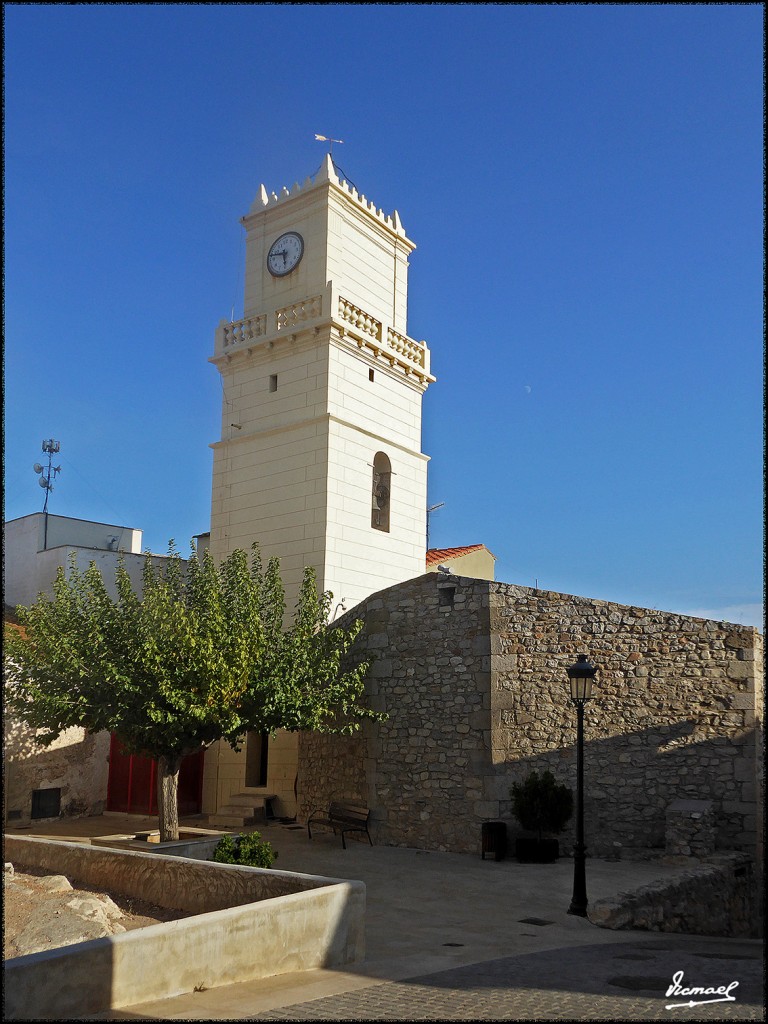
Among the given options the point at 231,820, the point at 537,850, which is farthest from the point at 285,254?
the point at 537,850

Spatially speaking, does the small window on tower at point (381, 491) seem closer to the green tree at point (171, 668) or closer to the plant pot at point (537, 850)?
the green tree at point (171, 668)

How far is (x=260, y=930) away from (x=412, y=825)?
8.83 meters

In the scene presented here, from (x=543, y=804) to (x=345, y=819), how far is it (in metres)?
3.73

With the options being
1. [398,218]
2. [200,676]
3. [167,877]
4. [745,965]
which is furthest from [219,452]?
[745,965]

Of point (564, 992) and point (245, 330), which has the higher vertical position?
point (245, 330)

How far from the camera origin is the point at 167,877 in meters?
9.70

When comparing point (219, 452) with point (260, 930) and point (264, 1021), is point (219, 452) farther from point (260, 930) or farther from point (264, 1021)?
point (264, 1021)

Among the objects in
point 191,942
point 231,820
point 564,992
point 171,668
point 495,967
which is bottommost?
point 231,820

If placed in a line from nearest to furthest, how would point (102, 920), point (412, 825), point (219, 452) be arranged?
point (102, 920) → point (412, 825) → point (219, 452)

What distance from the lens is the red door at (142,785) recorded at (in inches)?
731

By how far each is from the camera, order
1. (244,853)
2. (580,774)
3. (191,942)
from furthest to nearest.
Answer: (580,774) → (244,853) → (191,942)

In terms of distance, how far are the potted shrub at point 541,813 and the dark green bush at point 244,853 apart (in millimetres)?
4905

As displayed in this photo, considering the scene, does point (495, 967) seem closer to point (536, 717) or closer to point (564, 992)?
point (564, 992)

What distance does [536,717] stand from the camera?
590 inches
